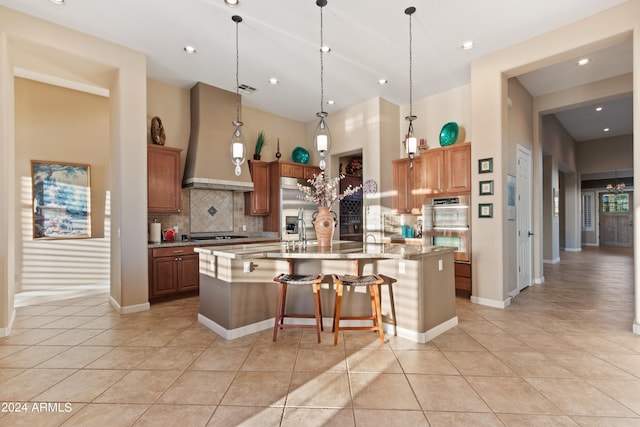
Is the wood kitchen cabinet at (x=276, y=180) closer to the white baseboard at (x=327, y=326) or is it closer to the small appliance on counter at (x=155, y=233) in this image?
the small appliance on counter at (x=155, y=233)

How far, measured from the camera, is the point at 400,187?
566cm

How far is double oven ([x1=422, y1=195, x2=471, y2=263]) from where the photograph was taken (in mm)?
4492

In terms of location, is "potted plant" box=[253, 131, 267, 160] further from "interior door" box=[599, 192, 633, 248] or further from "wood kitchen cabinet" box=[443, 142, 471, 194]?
"interior door" box=[599, 192, 633, 248]

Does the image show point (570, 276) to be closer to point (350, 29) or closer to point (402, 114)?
point (402, 114)

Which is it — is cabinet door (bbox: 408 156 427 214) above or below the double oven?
above

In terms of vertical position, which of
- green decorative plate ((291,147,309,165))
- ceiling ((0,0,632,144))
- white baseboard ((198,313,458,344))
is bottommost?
white baseboard ((198,313,458,344))

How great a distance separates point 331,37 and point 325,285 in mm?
3081

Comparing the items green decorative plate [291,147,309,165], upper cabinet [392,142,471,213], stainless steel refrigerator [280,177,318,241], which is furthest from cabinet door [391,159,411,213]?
green decorative plate [291,147,309,165]

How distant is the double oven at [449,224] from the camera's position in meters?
4.49

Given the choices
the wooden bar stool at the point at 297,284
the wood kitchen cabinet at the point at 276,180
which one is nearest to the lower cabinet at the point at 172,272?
the wood kitchen cabinet at the point at 276,180

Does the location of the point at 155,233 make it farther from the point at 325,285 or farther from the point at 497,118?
the point at 497,118

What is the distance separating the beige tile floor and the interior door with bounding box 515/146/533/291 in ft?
4.82

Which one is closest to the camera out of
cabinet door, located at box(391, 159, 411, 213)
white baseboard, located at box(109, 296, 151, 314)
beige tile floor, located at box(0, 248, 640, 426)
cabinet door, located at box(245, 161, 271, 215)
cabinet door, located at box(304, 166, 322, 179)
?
beige tile floor, located at box(0, 248, 640, 426)

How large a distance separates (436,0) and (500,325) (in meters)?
3.60
